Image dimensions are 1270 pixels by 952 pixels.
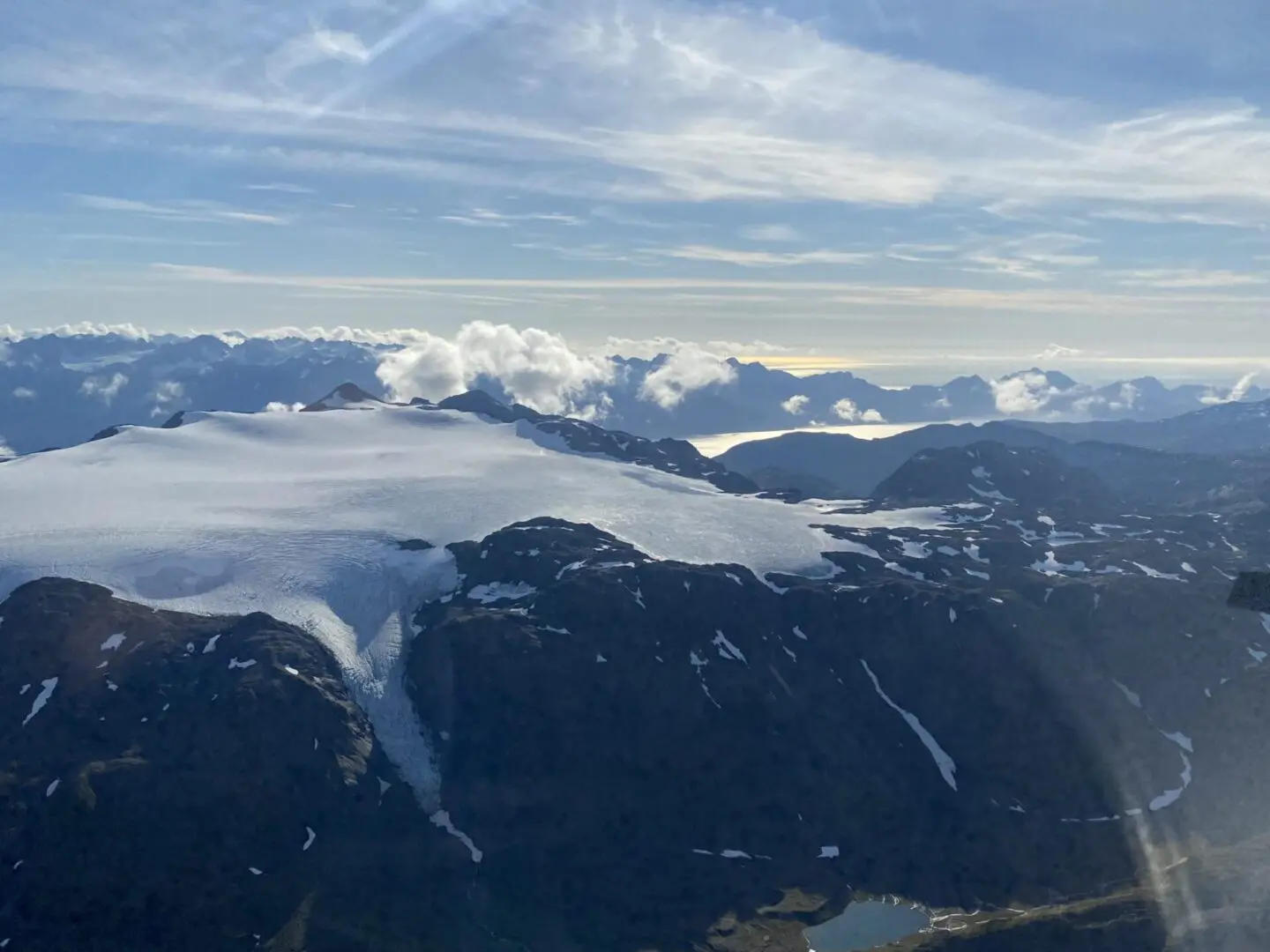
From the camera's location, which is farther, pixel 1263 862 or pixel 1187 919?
pixel 1263 862

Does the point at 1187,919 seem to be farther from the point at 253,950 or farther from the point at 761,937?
the point at 253,950

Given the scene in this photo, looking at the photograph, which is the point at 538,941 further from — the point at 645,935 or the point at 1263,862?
the point at 1263,862

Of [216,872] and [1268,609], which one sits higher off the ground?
[1268,609]

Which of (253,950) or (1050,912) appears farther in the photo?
(1050,912)

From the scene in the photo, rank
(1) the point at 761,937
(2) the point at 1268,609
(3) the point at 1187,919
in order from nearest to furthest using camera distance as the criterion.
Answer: (2) the point at 1268,609 < (3) the point at 1187,919 < (1) the point at 761,937

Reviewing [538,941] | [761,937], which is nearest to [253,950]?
[538,941]

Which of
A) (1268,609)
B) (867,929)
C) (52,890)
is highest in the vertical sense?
(1268,609)

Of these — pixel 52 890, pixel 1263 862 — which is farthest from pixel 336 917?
pixel 1263 862

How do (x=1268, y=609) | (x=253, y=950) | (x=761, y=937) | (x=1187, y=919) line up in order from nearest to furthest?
(x=1268, y=609) → (x=1187, y=919) → (x=253, y=950) → (x=761, y=937)

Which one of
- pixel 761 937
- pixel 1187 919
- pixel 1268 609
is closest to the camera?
pixel 1268 609
